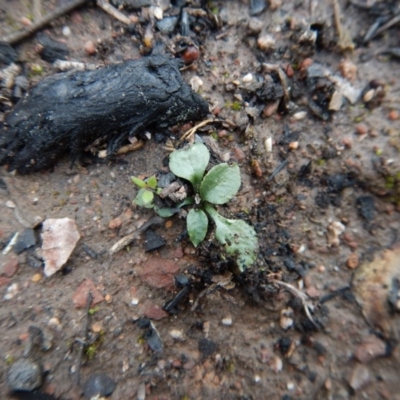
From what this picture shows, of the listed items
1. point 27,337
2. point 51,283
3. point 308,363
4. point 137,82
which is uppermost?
point 137,82

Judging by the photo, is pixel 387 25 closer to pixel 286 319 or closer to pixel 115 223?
pixel 286 319

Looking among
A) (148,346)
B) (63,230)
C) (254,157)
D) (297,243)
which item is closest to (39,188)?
(63,230)

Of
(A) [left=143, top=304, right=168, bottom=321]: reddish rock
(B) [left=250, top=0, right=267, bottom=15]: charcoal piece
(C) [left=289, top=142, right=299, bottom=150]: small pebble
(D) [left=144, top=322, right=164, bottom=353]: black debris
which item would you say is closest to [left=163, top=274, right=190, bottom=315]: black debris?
(A) [left=143, top=304, right=168, bottom=321]: reddish rock

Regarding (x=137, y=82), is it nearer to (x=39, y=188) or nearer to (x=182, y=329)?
(x=39, y=188)

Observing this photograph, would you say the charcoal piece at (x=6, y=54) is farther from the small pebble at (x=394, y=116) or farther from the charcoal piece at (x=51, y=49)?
the small pebble at (x=394, y=116)

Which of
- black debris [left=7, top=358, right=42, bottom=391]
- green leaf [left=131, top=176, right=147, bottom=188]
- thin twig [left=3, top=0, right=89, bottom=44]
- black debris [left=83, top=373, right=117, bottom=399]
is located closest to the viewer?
black debris [left=7, top=358, right=42, bottom=391]

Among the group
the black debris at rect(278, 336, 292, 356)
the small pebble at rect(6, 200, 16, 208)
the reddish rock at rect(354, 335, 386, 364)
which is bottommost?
the reddish rock at rect(354, 335, 386, 364)

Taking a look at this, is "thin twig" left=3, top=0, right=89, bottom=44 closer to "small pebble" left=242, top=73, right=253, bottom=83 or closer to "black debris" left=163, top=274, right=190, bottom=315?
"small pebble" left=242, top=73, right=253, bottom=83
